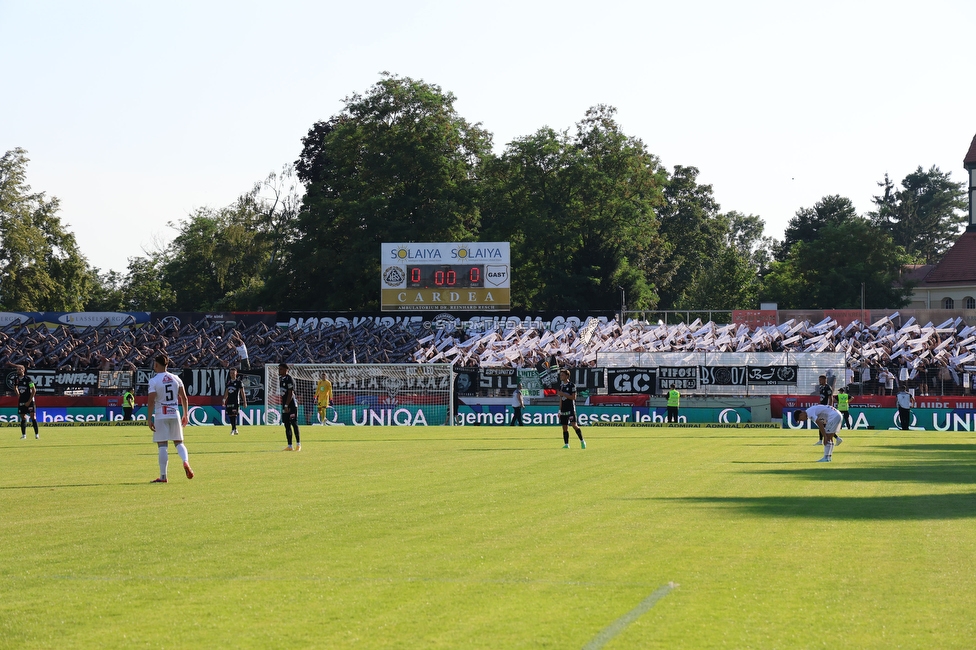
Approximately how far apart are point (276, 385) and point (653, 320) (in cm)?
3417

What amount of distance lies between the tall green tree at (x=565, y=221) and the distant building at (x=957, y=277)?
27157 mm

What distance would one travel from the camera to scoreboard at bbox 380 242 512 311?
212ft

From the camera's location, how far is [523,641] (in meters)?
7.23

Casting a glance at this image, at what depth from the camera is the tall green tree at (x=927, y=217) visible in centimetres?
13950

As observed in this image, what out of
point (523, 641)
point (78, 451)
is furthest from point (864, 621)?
point (78, 451)

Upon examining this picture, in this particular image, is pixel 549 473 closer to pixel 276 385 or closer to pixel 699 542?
pixel 699 542

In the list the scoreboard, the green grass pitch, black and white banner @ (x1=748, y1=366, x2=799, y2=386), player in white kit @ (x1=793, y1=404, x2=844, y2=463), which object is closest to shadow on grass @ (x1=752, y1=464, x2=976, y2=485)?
the green grass pitch

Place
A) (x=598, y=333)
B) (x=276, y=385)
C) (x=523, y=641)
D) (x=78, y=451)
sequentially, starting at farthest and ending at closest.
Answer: (x=598, y=333)
(x=276, y=385)
(x=78, y=451)
(x=523, y=641)

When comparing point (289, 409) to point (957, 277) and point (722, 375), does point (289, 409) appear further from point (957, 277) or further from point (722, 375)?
point (957, 277)

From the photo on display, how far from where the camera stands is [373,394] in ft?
168

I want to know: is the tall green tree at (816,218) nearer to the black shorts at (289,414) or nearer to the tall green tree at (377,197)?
the tall green tree at (377,197)

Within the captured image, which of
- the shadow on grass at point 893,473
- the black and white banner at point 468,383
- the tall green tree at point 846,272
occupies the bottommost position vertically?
the shadow on grass at point 893,473

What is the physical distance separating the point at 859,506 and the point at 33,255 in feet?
279

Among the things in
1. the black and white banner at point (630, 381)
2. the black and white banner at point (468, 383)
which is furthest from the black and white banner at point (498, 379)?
the black and white banner at point (630, 381)
